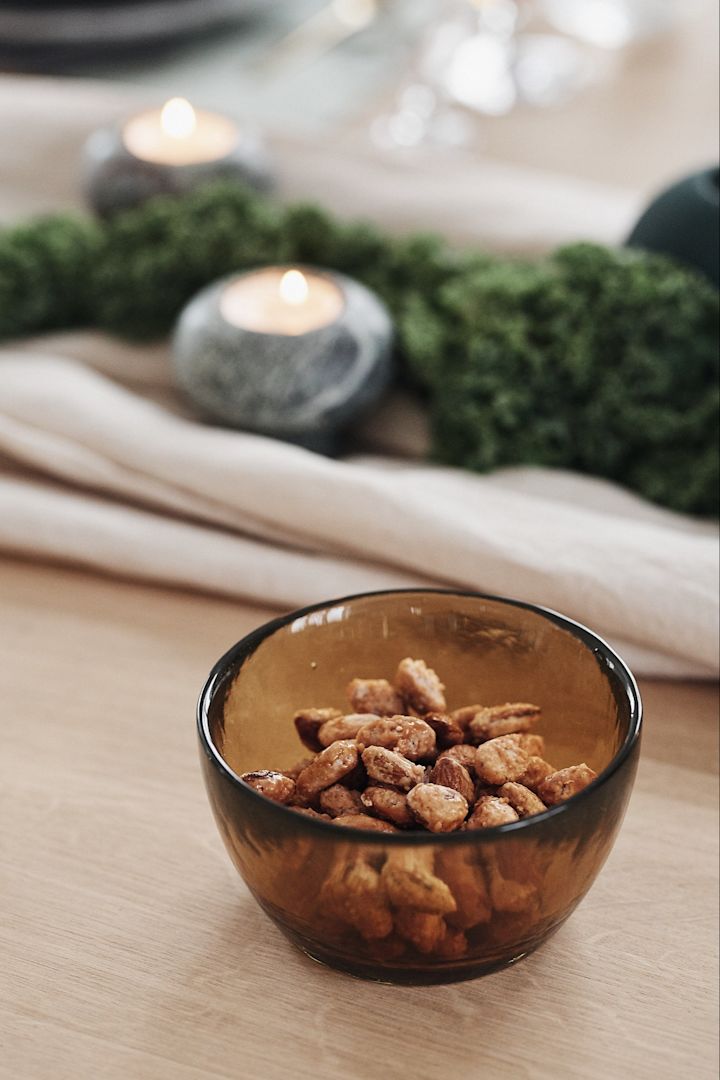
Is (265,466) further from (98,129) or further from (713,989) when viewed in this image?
(98,129)

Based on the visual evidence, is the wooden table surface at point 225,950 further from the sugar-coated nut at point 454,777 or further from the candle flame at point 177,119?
the candle flame at point 177,119

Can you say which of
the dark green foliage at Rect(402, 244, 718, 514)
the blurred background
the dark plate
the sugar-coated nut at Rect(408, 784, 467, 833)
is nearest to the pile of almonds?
the sugar-coated nut at Rect(408, 784, 467, 833)

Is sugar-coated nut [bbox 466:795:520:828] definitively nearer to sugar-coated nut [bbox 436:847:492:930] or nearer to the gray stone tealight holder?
sugar-coated nut [bbox 436:847:492:930]

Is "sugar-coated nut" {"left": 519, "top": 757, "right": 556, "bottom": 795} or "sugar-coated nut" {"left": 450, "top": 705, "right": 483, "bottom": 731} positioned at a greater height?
"sugar-coated nut" {"left": 519, "top": 757, "right": 556, "bottom": 795}

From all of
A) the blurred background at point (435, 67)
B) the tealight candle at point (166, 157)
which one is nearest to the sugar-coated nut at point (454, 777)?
the tealight candle at point (166, 157)

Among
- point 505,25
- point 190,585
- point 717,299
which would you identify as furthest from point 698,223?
point 505,25

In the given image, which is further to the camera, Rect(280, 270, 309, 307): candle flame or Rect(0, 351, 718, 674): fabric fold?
Rect(280, 270, 309, 307): candle flame
